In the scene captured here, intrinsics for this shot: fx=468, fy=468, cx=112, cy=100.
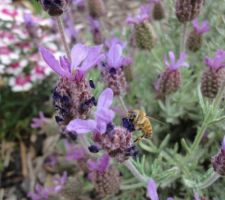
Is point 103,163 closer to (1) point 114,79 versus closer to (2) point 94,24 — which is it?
(1) point 114,79

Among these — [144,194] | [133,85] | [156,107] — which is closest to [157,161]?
[144,194]

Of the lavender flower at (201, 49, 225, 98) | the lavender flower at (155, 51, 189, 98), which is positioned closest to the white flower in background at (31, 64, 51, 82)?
the lavender flower at (155, 51, 189, 98)

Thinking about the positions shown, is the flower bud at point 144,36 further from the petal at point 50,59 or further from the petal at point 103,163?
the petal at point 50,59

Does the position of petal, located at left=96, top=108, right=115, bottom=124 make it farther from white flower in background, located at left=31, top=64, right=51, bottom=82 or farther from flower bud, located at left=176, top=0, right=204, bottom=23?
white flower in background, located at left=31, top=64, right=51, bottom=82

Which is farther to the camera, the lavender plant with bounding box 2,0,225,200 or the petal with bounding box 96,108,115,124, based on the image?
the lavender plant with bounding box 2,0,225,200

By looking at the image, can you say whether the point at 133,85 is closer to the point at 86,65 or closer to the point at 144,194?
the point at 144,194

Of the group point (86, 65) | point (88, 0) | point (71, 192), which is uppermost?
point (88, 0)

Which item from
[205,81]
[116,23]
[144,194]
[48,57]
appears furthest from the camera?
[116,23]
